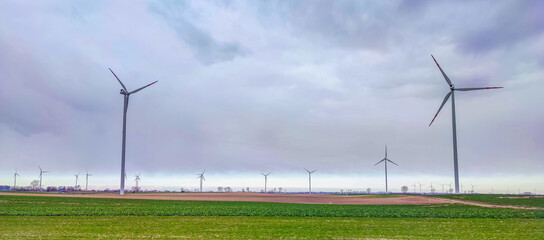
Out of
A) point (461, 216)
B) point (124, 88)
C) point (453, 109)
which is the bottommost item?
point (461, 216)

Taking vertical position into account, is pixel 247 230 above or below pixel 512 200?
above

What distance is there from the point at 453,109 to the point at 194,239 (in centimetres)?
10040

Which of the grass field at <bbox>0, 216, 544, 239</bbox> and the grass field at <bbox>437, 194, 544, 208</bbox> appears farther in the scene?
the grass field at <bbox>437, 194, 544, 208</bbox>

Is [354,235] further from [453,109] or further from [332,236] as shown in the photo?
[453,109]

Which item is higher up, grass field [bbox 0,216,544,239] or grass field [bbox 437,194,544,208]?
grass field [bbox 0,216,544,239]

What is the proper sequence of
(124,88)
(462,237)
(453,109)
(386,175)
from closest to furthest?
1. (462,237)
2. (453,109)
3. (124,88)
4. (386,175)

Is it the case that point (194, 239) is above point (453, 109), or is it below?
below

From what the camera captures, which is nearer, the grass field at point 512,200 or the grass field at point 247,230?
the grass field at point 247,230

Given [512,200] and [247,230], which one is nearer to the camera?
[247,230]

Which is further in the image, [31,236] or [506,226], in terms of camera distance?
[506,226]

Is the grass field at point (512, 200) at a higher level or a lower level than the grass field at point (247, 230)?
lower

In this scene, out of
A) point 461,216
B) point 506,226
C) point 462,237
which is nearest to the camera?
point 462,237

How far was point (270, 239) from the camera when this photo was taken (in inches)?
1011

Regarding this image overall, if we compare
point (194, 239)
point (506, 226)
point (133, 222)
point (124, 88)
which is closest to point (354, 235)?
point (194, 239)
